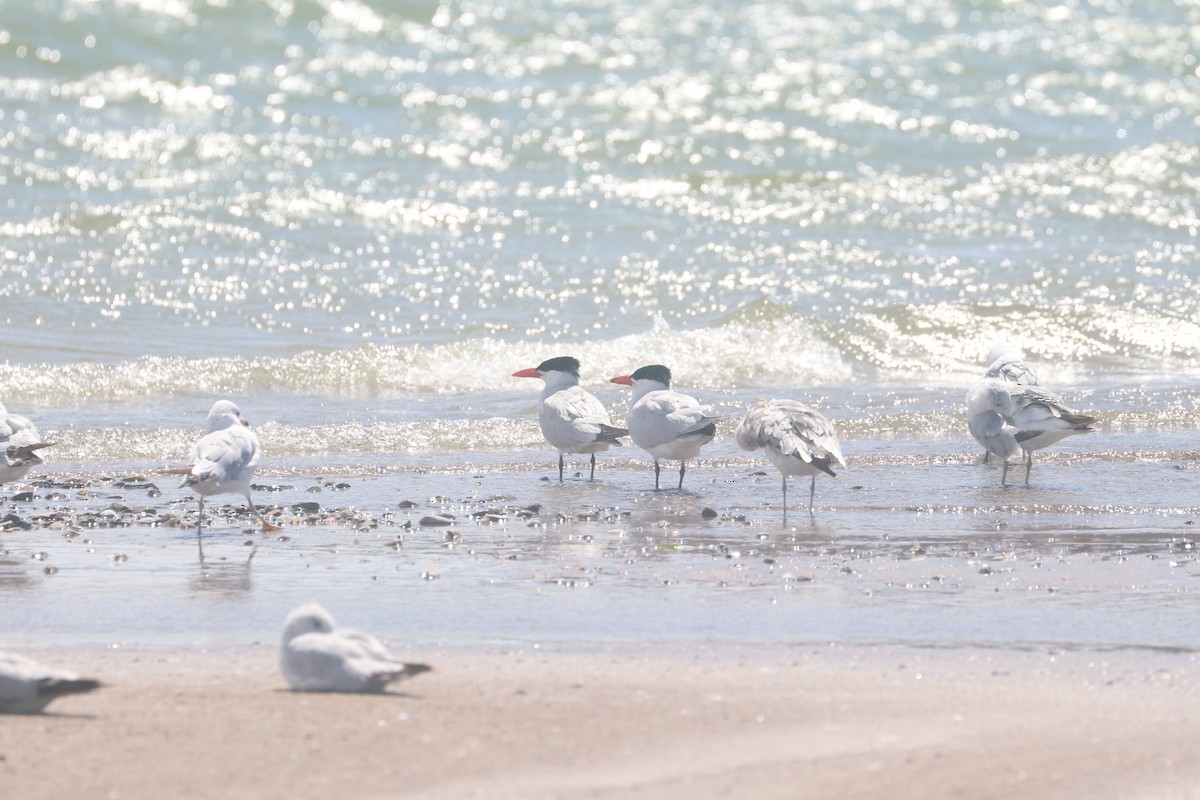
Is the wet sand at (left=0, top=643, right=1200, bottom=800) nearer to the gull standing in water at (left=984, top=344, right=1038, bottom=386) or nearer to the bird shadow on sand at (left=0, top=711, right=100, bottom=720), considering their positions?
the bird shadow on sand at (left=0, top=711, right=100, bottom=720)

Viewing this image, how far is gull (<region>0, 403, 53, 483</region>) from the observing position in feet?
29.4

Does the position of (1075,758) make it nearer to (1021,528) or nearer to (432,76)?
(1021,528)

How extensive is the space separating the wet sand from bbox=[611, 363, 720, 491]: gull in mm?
4006

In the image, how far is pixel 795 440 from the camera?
8.89 m


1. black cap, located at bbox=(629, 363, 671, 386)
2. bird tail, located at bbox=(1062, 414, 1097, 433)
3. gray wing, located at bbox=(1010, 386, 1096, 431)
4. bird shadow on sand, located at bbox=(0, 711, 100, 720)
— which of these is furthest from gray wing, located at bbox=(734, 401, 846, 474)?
bird shadow on sand, located at bbox=(0, 711, 100, 720)

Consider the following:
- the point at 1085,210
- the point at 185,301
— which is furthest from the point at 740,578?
the point at 1085,210

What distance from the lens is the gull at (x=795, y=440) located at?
8.83m

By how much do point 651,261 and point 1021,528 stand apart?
9.93 m

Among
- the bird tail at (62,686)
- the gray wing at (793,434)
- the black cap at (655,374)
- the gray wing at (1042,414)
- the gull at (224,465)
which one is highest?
the black cap at (655,374)

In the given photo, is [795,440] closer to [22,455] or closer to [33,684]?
[22,455]

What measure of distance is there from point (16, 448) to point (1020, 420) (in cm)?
587

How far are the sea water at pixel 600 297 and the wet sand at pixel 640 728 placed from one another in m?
0.40

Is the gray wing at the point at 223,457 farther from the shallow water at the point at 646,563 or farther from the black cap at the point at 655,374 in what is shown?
the black cap at the point at 655,374

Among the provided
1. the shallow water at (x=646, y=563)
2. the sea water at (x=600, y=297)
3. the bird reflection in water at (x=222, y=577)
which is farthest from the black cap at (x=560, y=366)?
the bird reflection in water at (x=222, y=577)
